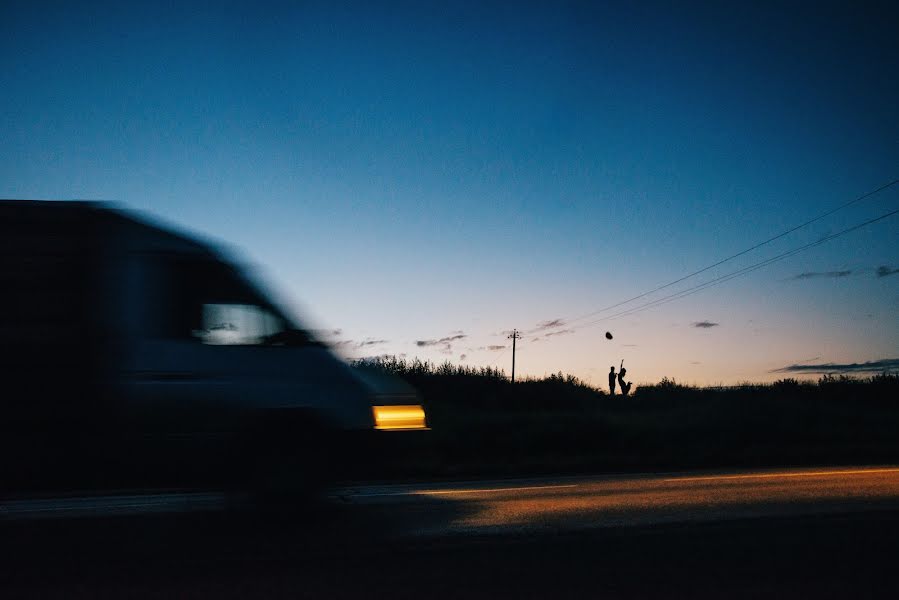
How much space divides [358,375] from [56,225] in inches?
123

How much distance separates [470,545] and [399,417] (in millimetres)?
1773

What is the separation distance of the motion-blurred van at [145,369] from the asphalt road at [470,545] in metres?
0.61

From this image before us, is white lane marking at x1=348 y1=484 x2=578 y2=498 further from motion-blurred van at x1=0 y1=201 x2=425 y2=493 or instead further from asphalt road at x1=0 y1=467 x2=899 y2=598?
motion-blurred van at x1=0 y1=201 x2=425 y2=493

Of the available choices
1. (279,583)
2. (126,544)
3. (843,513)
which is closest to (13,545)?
(126,544)

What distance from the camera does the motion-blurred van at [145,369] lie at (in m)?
6.24

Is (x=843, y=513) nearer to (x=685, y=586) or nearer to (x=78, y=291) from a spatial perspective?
(x=685, y=586)

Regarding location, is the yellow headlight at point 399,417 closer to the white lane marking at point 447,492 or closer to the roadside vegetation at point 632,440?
the roadside vegetation at point 632,440

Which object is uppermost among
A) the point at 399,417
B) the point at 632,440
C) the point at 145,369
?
the point at 145,369

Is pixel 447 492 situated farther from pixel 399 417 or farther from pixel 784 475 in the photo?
pixel 784 475

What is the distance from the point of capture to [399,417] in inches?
277

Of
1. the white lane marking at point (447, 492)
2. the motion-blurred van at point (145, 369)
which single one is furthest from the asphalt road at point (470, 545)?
the motion-blurred van at point (145, 369)

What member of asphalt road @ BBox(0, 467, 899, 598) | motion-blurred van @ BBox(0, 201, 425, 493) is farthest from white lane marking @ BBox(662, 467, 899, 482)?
motion-blurred van @ BBox(0, 201, 425, 493)

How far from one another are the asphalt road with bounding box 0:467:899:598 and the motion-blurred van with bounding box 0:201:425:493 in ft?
2.01

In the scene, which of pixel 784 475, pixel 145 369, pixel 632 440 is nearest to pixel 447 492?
pixel 145 369
